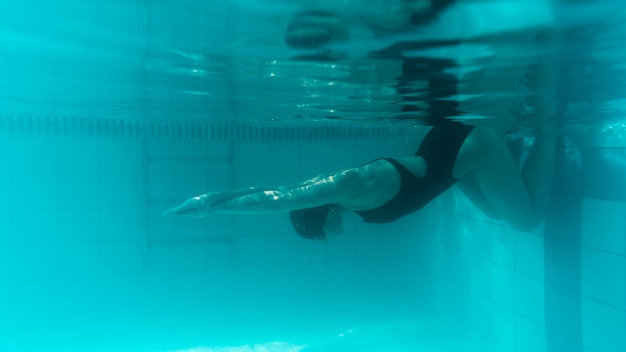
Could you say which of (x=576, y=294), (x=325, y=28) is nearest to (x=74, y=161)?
(x=325, y=28)

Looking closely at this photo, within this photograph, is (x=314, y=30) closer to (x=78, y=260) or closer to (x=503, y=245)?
(x=503, y=245)

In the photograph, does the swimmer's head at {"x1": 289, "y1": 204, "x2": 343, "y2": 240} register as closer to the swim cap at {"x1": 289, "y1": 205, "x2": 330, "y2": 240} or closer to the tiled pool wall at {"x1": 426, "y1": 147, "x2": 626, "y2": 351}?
the swim cap at {"x1": 289, "y1": 205, "x2": 330, "y2": 240}

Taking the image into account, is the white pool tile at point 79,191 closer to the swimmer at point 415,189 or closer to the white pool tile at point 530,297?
the swimmer at point 415,189

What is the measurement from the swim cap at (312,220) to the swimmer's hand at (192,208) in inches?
50.6

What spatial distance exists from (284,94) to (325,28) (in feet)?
8.95

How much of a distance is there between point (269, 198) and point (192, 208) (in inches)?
27.5

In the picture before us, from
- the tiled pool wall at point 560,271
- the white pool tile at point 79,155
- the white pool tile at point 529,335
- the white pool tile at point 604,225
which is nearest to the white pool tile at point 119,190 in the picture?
the white pool tile at point 79,155

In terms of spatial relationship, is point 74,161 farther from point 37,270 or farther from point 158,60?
point 158,60

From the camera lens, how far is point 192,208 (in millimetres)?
3664

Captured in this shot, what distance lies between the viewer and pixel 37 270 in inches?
365

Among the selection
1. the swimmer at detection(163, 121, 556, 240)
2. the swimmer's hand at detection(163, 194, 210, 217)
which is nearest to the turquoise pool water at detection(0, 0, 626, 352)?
the swimmer at detection(163, 121, 556, 240)

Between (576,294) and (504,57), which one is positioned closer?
(504,57)

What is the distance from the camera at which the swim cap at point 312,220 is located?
471cm

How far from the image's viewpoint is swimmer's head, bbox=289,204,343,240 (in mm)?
4715
